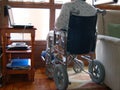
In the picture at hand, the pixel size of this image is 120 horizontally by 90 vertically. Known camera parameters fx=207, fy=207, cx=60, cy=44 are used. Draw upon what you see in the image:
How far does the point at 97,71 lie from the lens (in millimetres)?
2699

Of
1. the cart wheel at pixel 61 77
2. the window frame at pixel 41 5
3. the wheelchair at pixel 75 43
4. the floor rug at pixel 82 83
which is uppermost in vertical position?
the window frame at pixel 41 5

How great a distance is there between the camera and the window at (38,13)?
3.54m

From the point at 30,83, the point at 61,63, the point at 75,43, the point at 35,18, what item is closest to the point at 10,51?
the point at 30,83

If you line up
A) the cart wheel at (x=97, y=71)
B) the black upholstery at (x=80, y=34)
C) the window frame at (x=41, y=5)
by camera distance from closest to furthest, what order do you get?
the black upholstery at (x=80, y=34) < the cart wheel at (x=97, y=71) < the window frame at (x=41, y=5)

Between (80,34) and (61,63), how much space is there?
47 centimetres

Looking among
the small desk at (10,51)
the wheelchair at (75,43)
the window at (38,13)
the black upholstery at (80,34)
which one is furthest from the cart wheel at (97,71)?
the window at (38,13)

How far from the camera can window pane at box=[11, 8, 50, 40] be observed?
359 cm

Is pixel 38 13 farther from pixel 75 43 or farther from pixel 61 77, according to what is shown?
pixel 61 77

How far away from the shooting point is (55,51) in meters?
2.87

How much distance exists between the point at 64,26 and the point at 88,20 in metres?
0.31

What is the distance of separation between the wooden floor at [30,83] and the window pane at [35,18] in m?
0.85

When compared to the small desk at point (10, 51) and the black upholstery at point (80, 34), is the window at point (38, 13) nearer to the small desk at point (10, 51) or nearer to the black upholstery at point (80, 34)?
the small desk at point (10, 51)

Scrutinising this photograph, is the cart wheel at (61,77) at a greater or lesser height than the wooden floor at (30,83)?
greater

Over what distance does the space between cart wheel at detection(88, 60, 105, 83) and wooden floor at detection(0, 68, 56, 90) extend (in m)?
0.55
